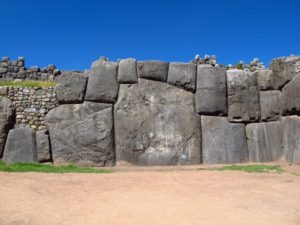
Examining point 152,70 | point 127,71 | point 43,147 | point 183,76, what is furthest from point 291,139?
point 43,147

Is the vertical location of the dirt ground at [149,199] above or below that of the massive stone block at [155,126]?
below

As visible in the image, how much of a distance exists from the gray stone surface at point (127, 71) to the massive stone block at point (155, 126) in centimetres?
18

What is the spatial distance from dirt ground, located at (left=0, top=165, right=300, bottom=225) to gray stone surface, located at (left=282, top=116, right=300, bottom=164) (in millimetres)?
2426

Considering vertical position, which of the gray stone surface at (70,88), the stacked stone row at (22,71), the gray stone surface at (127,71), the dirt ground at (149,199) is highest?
the stacked stone row at (22,71)

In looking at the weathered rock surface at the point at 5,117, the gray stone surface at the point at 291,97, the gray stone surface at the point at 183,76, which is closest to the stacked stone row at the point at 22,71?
the weathered rock surface at the point at 5,117

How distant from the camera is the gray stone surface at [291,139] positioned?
39.5ft

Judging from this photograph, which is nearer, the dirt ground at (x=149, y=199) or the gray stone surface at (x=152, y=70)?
the dirt ground at (x=149, y=199)

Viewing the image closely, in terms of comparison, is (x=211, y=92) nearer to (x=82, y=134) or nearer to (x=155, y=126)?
(x=155, y=126)

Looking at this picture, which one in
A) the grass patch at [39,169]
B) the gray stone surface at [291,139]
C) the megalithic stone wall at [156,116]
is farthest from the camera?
the megalithic stone wall at [156,116]

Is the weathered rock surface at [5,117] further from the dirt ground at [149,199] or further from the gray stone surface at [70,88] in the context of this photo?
the dirt ground at [149,199]

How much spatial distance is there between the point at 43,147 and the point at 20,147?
29.2 inches

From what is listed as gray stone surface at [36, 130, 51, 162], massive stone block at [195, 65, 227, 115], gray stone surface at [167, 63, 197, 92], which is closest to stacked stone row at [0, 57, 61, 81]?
gray stone surface at [36, 130, 51, 162]

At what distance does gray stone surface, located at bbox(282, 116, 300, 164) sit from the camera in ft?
39.5

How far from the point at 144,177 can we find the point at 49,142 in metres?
4.40
